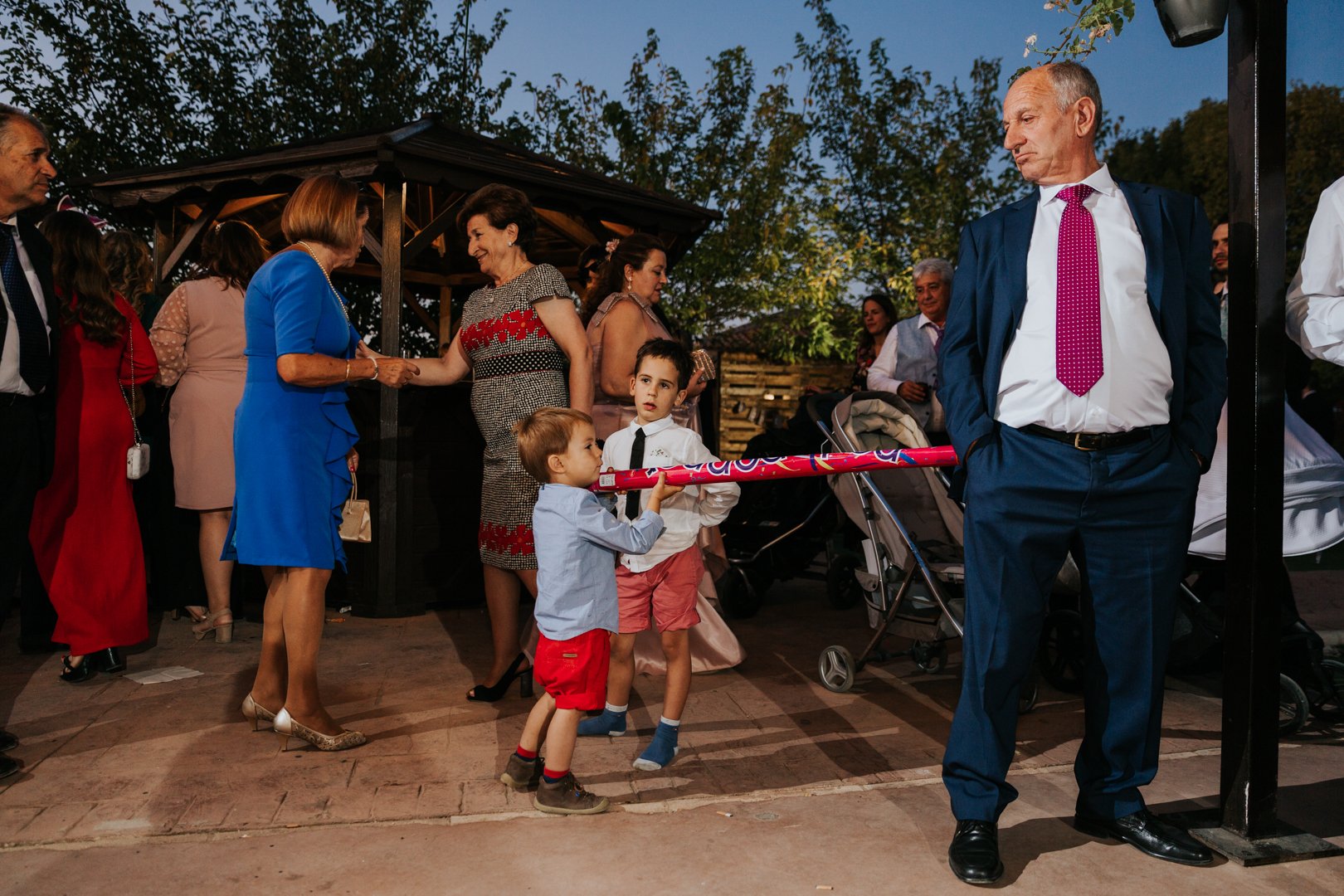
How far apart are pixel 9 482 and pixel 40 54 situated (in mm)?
12346

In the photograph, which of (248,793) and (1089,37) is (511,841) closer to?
(248,793)

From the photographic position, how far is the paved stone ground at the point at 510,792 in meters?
2.72

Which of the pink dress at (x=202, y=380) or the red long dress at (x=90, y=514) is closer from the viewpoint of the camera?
the red long dress at (x=90, y=514)

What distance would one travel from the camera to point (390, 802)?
3.19m

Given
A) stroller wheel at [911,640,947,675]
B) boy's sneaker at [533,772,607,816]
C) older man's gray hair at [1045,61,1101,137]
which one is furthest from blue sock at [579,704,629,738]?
older man's gray hair at [1045,61,1101,137]

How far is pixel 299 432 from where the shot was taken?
145 inches

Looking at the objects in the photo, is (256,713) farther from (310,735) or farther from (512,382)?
(512,382)

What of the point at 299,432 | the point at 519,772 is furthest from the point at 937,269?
the point at 519,772

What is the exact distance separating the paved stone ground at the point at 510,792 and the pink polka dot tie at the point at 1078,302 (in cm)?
126

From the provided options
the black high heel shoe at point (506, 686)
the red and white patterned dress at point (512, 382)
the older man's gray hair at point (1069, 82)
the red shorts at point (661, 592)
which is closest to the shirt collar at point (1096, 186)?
the older man's gray hair at point (1069, 82)

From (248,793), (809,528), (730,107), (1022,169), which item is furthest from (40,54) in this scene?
(1022,169)

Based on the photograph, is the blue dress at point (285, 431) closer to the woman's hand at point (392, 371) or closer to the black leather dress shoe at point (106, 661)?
the woman's hand at point (392, 371)

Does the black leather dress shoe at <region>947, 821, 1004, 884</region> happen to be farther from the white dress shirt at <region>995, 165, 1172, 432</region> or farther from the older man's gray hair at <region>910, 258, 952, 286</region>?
the older man's gray hair at <region>910, 258, 952, 286</region>

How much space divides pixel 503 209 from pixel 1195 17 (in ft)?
8.00
